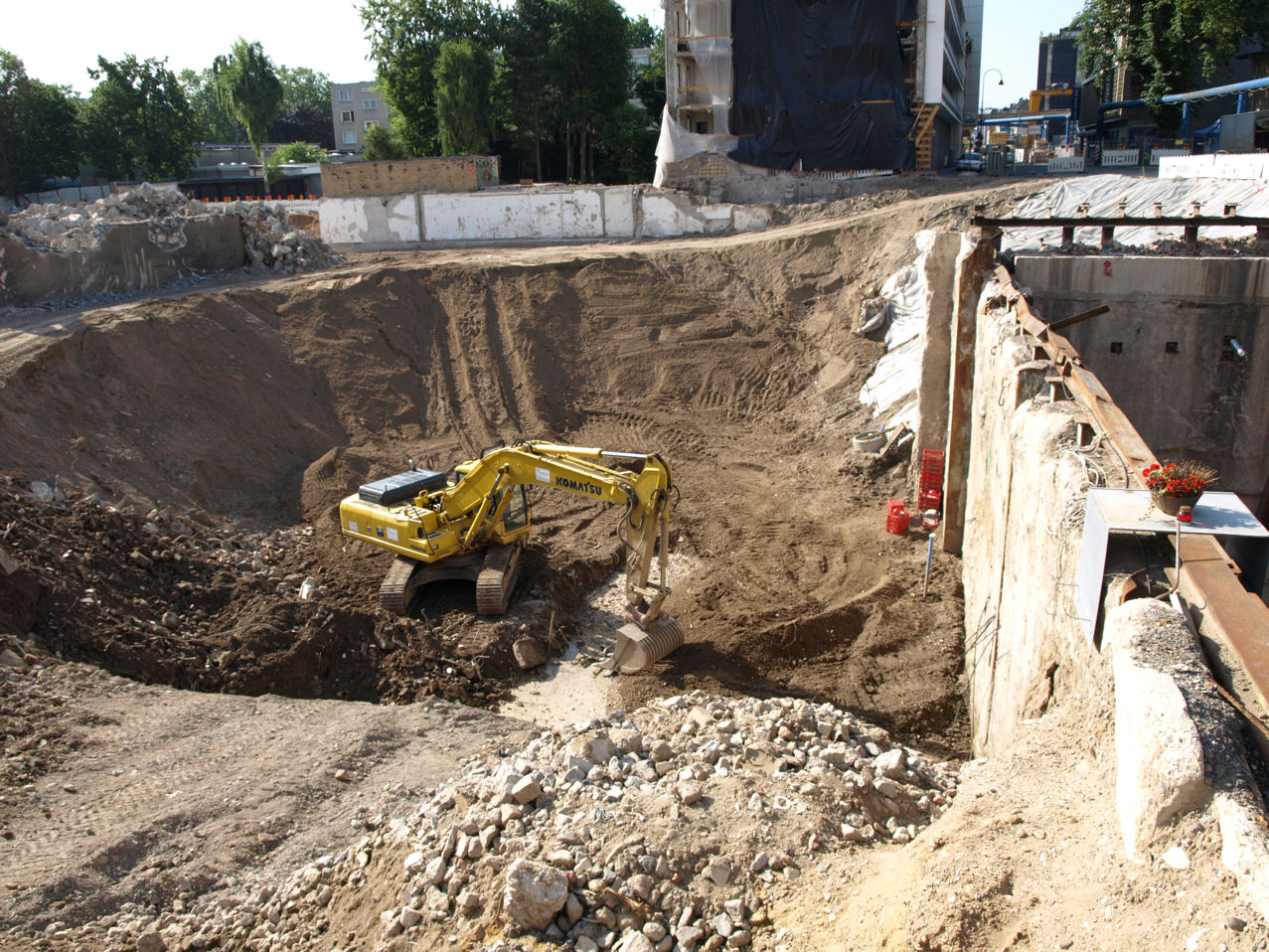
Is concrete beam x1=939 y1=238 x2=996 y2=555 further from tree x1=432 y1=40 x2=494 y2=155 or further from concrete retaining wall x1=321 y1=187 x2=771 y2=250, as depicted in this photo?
tree x1=432 y1=40 x2=494 y2=155

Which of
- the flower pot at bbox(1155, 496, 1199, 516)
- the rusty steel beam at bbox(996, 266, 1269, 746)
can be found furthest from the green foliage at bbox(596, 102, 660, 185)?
the flower pot at bbox(1155, 496, 1199, 516)

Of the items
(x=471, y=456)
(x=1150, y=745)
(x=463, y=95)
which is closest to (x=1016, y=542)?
(x=1150, y=745)

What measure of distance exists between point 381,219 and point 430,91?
50.2 ft

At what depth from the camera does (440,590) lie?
1363cm

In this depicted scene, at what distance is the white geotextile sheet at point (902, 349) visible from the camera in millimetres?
18375

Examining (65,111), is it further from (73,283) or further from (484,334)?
(484,334)

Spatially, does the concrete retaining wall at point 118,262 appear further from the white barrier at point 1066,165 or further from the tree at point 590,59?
the white barrier at point 1066,165

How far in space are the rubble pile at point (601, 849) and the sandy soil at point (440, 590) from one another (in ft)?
1.07

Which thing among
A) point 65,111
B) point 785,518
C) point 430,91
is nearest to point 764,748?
point 785,518

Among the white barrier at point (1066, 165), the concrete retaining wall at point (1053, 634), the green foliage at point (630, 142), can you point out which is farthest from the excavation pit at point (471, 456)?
the green foliage at point (630, 142)

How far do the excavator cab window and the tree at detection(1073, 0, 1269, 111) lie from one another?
106 feet

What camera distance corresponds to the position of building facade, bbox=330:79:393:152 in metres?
77.9

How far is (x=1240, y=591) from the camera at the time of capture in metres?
5.20

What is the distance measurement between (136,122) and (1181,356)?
2157 inches
